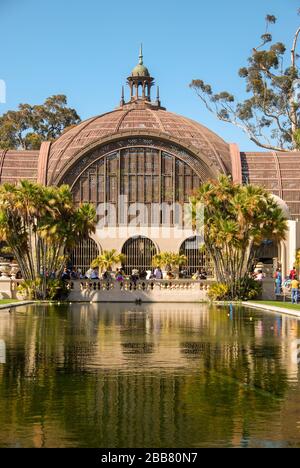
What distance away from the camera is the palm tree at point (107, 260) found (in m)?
63.3

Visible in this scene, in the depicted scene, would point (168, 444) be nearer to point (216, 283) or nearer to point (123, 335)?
point (123, 335)

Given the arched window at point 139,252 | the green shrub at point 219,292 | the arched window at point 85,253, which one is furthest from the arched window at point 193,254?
the green shrub at point 219,292

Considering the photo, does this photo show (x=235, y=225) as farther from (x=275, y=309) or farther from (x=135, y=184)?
(x=135, y=184)

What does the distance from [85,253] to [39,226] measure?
72.3 feet

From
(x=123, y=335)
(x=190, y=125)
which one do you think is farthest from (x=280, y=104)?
(x=123, y=335)

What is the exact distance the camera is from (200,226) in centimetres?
4688

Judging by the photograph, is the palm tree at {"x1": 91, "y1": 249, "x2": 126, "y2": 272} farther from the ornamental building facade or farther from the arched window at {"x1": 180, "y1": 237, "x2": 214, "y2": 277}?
the arched window at {"x1": 180, "y1": 237, "x2": 214, "y2": 277}

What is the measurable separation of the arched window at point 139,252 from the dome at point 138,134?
23.8 ft

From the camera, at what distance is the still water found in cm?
1078

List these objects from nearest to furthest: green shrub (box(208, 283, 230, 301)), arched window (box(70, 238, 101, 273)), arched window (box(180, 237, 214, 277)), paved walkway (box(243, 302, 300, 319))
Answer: paved walkway (box(243, 302, 300, 319)), green shrub (box(208, 283, 230, 301)), arched window (box(70, 238, 101, 273)), arched window (box(180, 237, 214, 277))

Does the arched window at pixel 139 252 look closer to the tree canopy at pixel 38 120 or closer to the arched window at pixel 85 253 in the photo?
the arched window at pixel 85 253

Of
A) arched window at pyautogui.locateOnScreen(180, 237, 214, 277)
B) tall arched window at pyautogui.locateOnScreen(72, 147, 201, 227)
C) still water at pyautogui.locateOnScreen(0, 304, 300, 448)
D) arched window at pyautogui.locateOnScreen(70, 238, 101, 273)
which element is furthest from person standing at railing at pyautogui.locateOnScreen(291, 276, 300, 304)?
arched window at pyautogui.locateOnScreen(70, 238, 101, 273)

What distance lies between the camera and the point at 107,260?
208 ft

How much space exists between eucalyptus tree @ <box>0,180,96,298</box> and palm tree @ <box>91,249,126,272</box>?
15448mm
